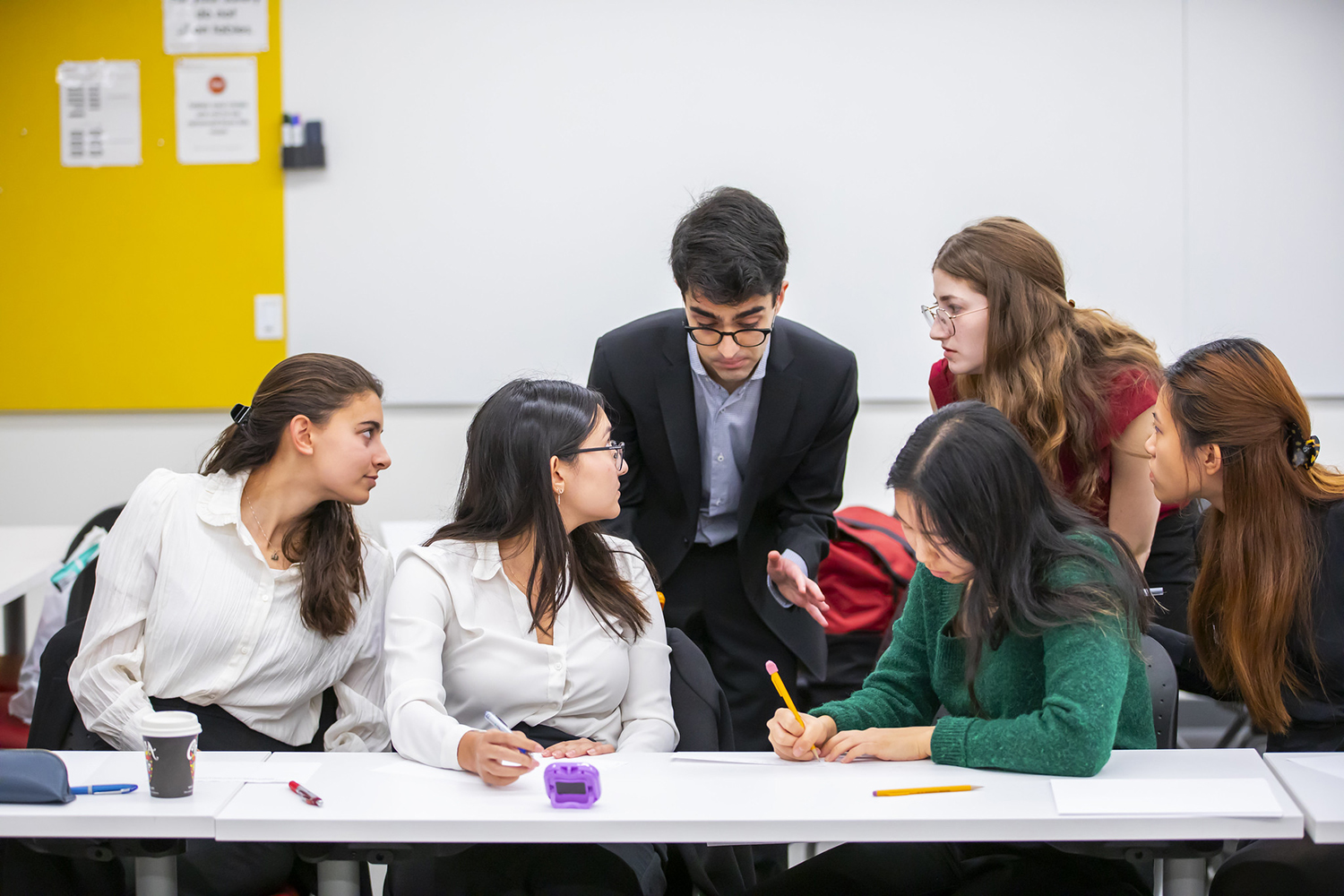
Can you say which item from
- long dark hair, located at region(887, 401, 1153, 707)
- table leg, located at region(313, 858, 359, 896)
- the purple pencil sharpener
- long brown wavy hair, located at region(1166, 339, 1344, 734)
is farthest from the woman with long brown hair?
table leg, located at region(313, 858, 359, 896)

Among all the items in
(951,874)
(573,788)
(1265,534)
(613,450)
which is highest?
(613,450)

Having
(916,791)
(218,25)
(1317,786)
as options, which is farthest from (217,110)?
(1317,786)

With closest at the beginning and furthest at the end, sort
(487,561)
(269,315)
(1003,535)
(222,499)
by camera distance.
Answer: (1003,535), (487,561), (222,499), (269,315)

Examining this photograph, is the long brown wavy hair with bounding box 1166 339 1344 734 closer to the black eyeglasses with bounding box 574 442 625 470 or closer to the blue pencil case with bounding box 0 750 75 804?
the black eyeglasses with bounding box 574 442 625 470

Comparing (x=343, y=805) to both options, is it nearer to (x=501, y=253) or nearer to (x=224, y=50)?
(x=501, y=253)

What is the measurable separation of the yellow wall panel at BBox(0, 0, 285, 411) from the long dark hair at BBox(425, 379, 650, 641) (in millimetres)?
2263

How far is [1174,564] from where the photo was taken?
2.33 metres

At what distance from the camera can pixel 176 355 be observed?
12.7 ft

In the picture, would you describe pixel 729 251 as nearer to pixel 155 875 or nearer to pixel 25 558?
pixel 155 875

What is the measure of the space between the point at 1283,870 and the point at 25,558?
9.95 feet

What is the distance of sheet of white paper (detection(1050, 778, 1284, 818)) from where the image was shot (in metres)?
1.33

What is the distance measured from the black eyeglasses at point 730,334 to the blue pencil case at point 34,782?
1262 mm

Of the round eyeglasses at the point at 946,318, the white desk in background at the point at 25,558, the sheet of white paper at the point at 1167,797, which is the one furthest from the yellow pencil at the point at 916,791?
the white desk in background at the point at 25,558

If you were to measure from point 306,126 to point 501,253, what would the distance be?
30.4 inches
